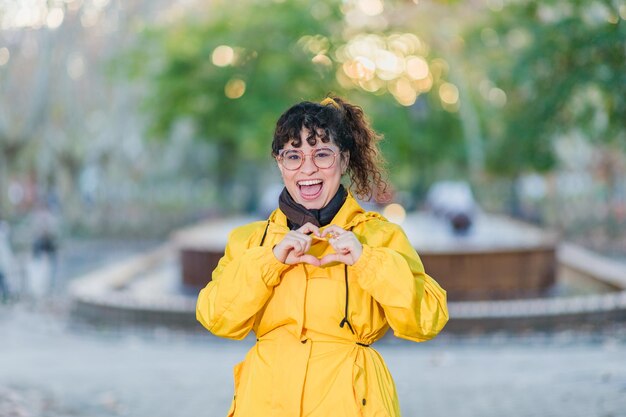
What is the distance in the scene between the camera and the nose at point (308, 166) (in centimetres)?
354

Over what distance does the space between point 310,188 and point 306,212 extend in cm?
11

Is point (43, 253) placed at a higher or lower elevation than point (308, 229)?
lower

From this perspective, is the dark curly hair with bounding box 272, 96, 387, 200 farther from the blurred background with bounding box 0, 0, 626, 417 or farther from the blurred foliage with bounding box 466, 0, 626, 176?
the blurred foliage with bounding box 466, 0, 626, 176

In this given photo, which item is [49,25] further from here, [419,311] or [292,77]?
[419,311]

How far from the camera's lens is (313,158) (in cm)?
356

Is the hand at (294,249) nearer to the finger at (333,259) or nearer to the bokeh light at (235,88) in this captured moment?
the finger at (333,259)

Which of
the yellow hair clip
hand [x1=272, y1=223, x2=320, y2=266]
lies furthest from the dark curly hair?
hand [x1=272, y1=223, x2=320, y2=266]

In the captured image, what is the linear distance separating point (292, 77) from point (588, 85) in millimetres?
15403

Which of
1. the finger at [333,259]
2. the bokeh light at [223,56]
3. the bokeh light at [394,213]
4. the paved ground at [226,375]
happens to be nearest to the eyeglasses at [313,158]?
the finger at [333,259]

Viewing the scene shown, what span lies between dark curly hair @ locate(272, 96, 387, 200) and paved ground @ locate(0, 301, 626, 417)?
16.6 ft

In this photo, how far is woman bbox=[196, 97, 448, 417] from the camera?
11.0 ft

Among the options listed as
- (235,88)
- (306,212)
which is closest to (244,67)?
(235,88)

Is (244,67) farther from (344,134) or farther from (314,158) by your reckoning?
(314,158)

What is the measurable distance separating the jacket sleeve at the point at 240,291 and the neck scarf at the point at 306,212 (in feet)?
0.51
